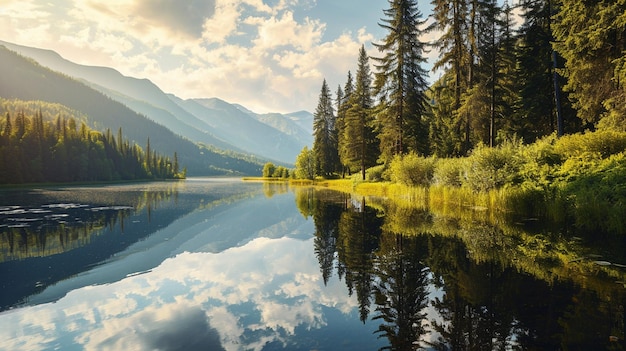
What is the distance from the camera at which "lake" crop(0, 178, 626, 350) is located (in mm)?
5281

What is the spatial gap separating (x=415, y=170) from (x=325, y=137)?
45248mm

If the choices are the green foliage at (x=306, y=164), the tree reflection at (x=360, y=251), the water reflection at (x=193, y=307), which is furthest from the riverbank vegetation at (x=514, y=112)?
the green foliage at (x=306, y=164)

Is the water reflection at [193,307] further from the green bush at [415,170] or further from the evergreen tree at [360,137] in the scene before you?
the evergreen tree at [360,137]

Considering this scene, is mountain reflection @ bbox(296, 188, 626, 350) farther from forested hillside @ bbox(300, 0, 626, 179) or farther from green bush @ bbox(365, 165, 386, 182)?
green bush @ bbox(365, 165, 386, 182)

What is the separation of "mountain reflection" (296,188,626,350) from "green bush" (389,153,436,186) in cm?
1119

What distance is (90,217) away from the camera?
20250 millimetres

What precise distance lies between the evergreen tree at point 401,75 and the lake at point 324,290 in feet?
70.1

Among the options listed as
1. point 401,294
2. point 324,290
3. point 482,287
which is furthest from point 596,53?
point 324,290

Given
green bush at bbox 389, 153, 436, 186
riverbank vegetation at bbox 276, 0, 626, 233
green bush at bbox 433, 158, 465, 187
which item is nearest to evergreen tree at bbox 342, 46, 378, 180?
riverbank vegetation at bbox 276, 0, 626, 233

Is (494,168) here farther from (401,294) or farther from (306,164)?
(306,164)

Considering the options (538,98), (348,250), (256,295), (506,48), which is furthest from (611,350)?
(506,48)

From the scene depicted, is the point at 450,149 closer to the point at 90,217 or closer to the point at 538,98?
the point at 538,98

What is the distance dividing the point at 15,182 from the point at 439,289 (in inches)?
3649

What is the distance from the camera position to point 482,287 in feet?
23.6
